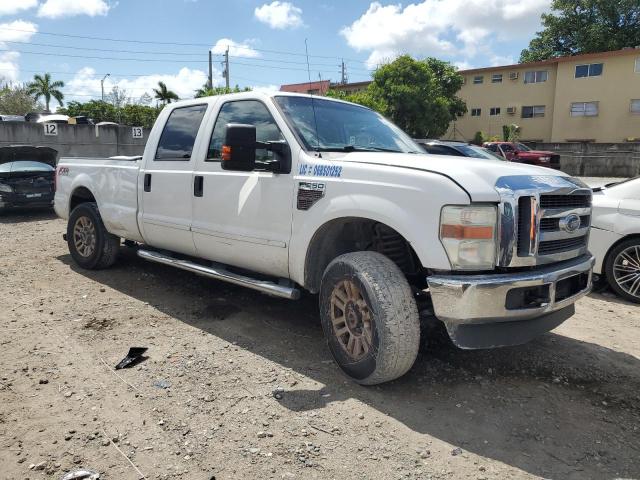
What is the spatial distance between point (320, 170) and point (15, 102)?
212ft

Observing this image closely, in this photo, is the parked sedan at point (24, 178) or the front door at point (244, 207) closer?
the front door at point (244, 207)

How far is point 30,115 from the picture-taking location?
23984 millimetres

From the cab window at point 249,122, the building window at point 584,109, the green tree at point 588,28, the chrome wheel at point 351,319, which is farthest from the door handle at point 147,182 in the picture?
the green tree at point 588,28

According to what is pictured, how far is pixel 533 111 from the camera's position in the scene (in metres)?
40.2

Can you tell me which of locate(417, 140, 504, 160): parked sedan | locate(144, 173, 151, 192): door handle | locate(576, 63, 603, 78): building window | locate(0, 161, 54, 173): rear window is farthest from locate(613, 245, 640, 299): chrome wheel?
locate(576, 63, 603, 78): building window

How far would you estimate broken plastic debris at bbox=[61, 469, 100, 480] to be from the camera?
254 centimetres

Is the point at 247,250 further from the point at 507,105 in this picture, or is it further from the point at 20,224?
the point at 507,105

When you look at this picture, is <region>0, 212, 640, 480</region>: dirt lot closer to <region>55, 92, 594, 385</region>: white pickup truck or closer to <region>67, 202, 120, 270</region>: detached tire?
<region>55, 92, 594, 385</region>: white pickup truck

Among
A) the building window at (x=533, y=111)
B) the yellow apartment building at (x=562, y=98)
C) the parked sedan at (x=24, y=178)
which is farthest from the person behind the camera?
the building window at (x=533, y=111)

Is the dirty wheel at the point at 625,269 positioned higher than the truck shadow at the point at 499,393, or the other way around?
the dirty wheel at the point at 625,269

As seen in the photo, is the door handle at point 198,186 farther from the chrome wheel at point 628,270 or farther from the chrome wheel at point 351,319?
the chrome wheel at point 628,270

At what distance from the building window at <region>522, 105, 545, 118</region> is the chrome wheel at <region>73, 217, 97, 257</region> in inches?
1574

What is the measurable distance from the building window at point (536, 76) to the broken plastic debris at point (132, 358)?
41.6m

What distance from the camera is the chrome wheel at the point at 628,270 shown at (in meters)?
5.60
